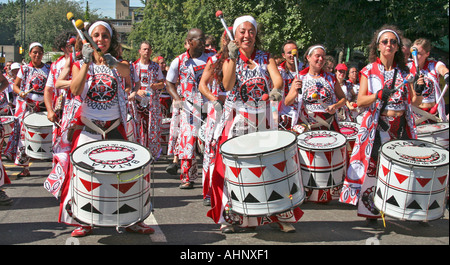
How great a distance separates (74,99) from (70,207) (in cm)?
99

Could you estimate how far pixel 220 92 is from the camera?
6988 mm

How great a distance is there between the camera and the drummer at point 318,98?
284 inches

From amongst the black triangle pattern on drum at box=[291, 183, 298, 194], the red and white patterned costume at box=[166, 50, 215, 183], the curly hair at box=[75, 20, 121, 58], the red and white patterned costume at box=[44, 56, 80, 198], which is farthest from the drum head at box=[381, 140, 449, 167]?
the red and white patterned costume at box=[166, 50, 215, 183]

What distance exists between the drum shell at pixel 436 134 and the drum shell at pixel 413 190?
174cm

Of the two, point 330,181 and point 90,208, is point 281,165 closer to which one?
point 90,208

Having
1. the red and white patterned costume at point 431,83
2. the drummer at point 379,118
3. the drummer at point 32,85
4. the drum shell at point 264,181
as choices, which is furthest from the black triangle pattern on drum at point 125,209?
the drummer at point 32,85

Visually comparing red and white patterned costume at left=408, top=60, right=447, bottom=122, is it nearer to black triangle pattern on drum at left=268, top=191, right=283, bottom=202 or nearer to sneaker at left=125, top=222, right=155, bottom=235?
black triangle pattern on drum at left=268, top=191, right=283, bottom=202

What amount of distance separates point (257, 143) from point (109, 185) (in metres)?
1.29

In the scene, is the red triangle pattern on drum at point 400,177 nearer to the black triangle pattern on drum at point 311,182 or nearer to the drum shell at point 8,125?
the black triangle pattern on drum at point 311,182

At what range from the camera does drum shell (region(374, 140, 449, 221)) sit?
5066 millimetres

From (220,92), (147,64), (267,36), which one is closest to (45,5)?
(267,36)

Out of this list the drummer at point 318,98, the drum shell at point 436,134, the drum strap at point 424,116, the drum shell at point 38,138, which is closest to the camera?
the drum shell at point 436,134

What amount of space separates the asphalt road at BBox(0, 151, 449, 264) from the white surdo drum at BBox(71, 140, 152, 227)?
44 cm
